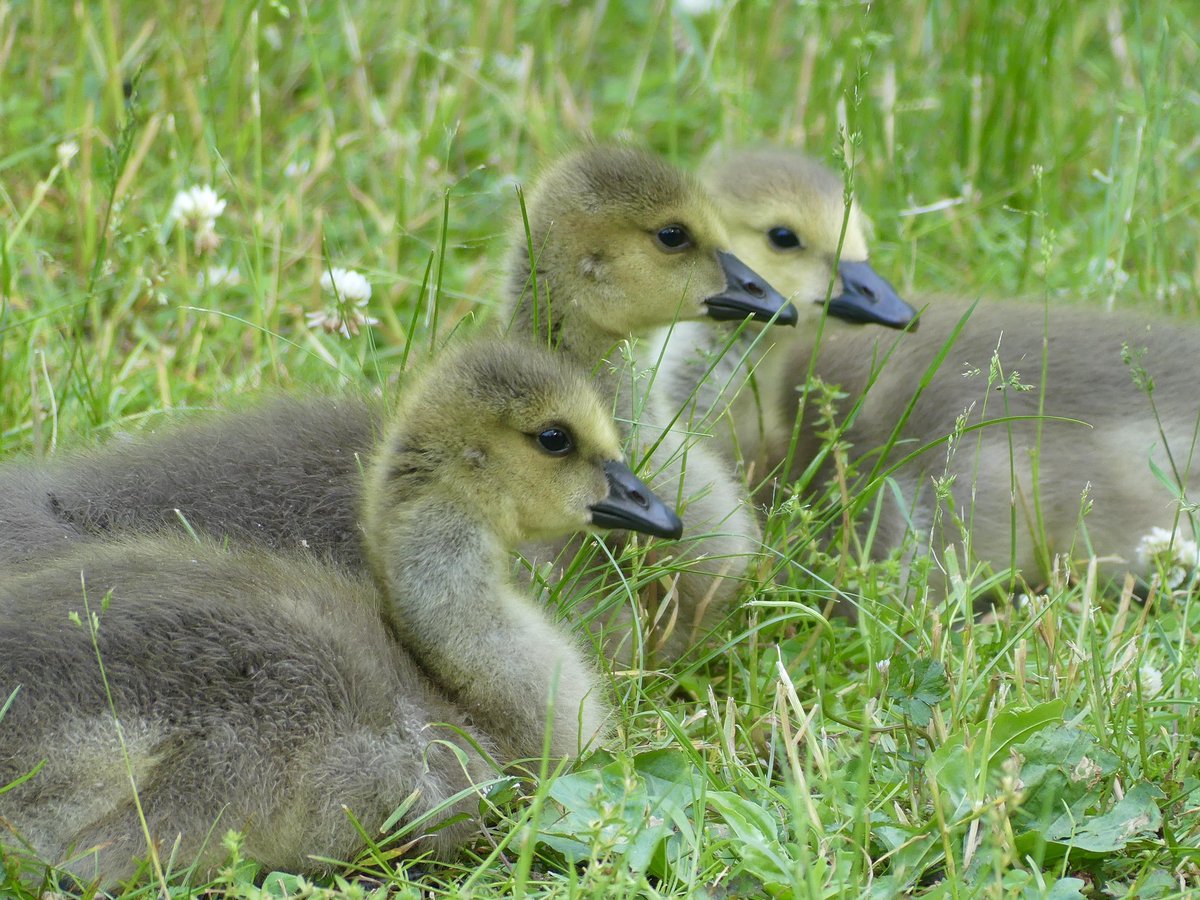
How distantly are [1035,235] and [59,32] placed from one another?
241cm

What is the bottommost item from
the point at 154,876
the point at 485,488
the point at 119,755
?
the point at 154,876

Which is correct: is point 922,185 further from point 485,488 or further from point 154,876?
point 154,876

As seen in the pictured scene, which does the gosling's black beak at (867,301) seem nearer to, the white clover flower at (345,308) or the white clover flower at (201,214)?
the white clover flower at (345,308)

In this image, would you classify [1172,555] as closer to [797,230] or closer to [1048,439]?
[1048,439]

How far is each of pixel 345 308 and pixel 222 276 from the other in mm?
780

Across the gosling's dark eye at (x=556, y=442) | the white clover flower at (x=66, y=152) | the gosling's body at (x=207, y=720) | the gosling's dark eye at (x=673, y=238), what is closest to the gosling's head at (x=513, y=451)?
the gosling's dark eye at (x=556, y=442)

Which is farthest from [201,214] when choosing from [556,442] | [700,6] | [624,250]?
[700,6]

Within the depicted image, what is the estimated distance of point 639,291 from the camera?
101 inches

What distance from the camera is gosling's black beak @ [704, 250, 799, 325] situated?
104 inches

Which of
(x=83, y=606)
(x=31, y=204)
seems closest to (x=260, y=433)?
Result: (x=83, y=606)

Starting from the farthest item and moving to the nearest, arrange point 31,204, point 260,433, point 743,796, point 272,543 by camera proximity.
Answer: point 31,204 < point 260,433 < point 272,543 < point 743,796

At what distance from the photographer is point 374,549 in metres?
2.13

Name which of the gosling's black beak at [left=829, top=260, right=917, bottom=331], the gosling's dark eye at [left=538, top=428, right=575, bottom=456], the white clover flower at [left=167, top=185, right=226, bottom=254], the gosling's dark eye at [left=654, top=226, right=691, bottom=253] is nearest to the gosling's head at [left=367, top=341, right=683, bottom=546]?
the gosling's dark eye at [left=538, top=428, right=575, bottom=456]

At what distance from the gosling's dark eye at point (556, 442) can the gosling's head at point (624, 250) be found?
43 centimetres
